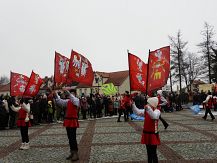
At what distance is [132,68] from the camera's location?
26.4 feet

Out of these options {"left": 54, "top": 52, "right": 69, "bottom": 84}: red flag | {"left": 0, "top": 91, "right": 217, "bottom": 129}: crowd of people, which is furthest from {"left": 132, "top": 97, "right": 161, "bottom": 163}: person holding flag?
{"left": 0, "top": 91, "right": 217, "bottom": 129}: crowd of people

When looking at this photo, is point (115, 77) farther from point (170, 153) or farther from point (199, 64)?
point (170, 153)

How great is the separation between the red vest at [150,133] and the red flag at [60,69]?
3.29 metres

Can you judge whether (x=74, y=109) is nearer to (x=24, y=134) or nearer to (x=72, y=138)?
(x=72, y=138)

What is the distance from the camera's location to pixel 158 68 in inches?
291

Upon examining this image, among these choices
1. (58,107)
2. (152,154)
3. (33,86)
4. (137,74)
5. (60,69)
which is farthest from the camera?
(58,107)

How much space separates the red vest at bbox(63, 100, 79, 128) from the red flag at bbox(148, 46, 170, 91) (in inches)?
94.2

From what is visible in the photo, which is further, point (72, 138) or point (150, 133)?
point (72, 138)

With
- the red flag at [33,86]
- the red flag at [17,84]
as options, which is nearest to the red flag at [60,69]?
the red flag at [33,86]

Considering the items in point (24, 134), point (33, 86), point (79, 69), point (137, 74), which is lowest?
point (24, 134)

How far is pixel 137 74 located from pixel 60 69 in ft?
8.89

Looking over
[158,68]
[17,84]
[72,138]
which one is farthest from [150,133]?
[17,84]

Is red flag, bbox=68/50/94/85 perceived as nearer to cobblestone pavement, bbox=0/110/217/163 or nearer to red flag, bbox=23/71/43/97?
cobblestone pavement, bbox=0/110/217/163

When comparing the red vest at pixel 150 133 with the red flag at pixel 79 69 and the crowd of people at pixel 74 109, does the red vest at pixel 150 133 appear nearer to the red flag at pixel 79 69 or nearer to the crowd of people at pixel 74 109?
the crowd of people at pixel 74 109
